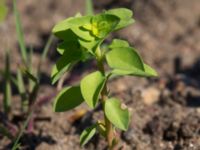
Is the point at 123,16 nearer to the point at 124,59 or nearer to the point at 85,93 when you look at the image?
the point at 124,59

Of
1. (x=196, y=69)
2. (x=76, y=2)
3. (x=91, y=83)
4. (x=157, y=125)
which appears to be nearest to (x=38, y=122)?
(x=157, y=125)

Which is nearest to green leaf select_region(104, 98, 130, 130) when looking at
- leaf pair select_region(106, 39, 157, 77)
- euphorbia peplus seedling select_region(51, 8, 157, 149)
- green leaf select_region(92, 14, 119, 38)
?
euphorbia peplus seedling select_region(51, 8, 157, 149)

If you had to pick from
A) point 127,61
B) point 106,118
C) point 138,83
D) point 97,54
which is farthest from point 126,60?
point 138,83

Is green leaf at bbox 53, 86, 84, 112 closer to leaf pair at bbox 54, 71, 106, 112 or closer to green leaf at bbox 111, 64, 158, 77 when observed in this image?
leaf pair at bbox 54, 71, 106, 112

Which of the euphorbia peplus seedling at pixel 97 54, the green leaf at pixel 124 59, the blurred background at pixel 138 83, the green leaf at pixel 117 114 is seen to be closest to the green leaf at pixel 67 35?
the euphorbia peplus seedling at pixel 97 54

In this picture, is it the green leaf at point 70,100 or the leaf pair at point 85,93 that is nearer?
the leaf pair at point 85,93

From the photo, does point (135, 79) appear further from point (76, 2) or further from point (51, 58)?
point (76, 2)

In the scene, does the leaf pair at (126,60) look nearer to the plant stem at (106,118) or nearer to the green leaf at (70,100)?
the plant stem at (106,118)
